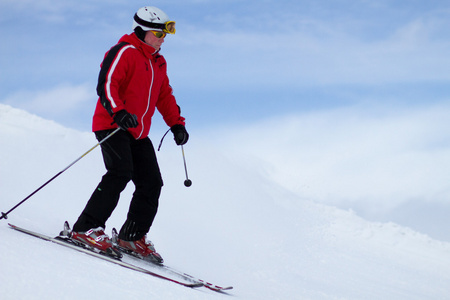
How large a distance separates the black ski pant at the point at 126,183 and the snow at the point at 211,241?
25.2 inches

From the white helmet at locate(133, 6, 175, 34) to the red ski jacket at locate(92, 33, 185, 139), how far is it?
0.13m

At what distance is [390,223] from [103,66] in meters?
7.84

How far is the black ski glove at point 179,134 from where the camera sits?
5273mm

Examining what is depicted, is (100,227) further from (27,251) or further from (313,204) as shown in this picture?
(313,204)

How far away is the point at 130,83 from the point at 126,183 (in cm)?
87

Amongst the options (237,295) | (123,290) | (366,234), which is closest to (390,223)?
(366,234)

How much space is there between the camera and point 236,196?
10594 millimetres

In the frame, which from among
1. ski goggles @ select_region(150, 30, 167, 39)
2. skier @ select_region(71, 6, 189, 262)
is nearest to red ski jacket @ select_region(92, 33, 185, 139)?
skier @ select_region(71, 6, 189, 262)

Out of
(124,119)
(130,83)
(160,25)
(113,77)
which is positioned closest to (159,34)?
(160,25)

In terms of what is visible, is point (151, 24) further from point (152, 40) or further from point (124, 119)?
point (124, 119)

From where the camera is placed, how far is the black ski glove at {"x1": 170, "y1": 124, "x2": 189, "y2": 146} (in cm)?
527

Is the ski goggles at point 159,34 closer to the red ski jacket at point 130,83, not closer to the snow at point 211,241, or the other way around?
the red ski jacket at point 130,83

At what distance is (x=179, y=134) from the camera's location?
5.29m

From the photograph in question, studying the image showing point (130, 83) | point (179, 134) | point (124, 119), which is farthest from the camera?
point (179, 134)
